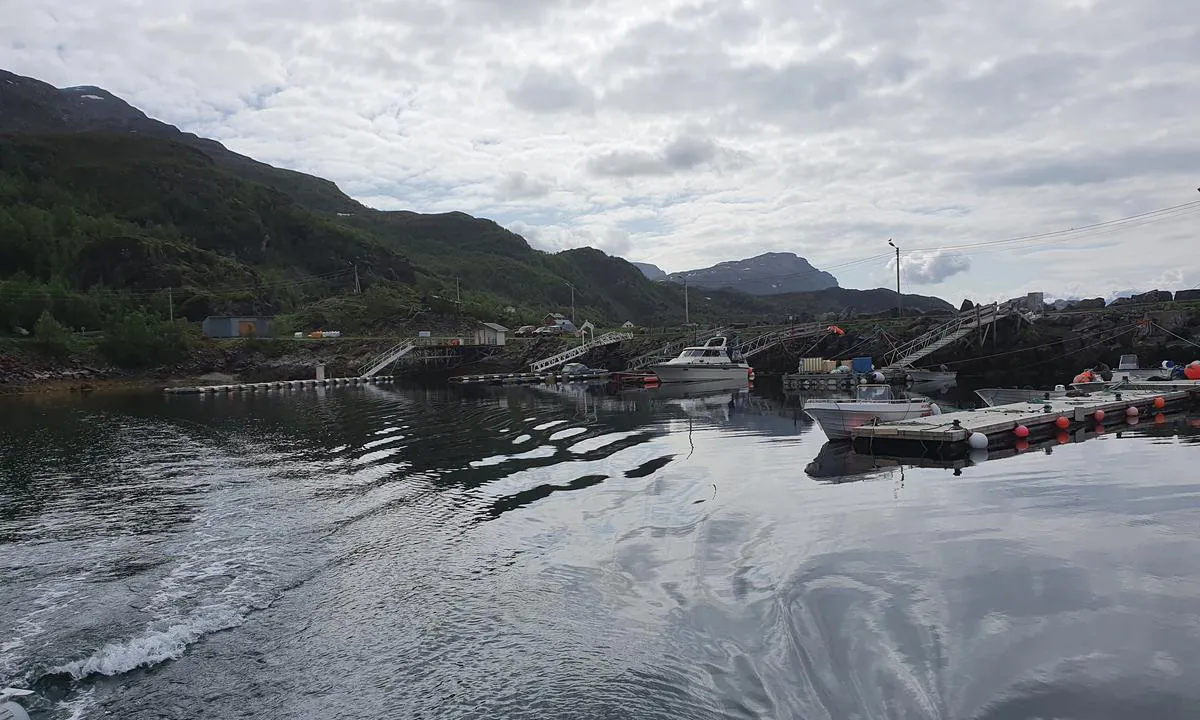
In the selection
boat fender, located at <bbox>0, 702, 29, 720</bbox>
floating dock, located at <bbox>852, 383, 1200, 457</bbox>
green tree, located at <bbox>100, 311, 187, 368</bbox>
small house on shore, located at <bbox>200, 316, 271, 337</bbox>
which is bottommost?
boat fender, located at <bbox>0, 702, 29, 720</bbox>

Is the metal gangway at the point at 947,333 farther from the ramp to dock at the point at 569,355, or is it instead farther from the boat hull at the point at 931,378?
the ramp to dock at the point at 569,355

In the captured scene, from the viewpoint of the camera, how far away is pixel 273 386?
7681 cm

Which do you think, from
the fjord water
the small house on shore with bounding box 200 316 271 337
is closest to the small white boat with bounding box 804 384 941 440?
the fjord water

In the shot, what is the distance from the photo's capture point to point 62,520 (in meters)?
18.1

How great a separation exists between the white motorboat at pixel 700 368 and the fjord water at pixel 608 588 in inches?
1590

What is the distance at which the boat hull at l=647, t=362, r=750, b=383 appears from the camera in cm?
6638

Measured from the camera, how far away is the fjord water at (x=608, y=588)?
30.0 feet

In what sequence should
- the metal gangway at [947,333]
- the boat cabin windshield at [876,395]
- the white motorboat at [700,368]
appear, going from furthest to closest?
the white motorboat at [700,368]
the metal gangway at [947,333]
the boat cabin windshield at [876,395]

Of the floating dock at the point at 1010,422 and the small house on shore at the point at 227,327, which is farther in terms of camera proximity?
the small house on shore at the point at 227,327

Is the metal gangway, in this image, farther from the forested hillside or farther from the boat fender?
the forested hillside

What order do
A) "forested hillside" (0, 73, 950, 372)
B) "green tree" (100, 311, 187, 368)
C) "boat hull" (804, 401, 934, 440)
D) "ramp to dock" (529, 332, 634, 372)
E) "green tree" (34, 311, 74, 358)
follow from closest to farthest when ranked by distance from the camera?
1. "boat hull" (804, 401, 934, 440)
2. "green tree" (34, 311, 74, 358)
3. "green tree" (100, 311, 187, 368)
4. "ramp to dock" (529, 332, 634, 372)
5. "forested hillside" (0, 73, 950, 372)

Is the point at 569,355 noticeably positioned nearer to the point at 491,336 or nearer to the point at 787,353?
the point at 491,336

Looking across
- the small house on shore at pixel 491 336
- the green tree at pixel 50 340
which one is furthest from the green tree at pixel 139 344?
the small house on shore at pixel 491 336

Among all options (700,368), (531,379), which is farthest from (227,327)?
(700,368)
